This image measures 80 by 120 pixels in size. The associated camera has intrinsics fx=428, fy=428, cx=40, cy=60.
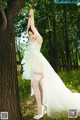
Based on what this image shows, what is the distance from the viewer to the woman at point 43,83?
938cm

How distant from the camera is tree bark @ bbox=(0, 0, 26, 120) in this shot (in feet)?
31.9

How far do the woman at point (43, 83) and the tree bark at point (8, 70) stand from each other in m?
0.37

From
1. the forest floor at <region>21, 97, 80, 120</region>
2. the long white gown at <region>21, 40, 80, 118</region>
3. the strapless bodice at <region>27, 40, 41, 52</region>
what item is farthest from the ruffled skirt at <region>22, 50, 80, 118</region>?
the forest floor at <region>21, 97, 80, 120</region>

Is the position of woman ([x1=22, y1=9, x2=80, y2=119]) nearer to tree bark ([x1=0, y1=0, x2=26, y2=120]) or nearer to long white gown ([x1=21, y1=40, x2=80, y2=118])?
long white gown ([x1=21, y1=40, x2=80, y2=118])

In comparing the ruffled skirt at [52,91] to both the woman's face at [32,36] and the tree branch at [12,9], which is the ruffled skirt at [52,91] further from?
the tree branch at [12,9]

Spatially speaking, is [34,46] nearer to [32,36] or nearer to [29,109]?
[32,36]

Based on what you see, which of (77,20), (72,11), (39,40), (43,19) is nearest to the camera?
(39,40)

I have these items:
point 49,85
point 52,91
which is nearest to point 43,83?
point 49,85

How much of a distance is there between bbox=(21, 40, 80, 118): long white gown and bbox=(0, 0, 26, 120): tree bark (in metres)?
0.34

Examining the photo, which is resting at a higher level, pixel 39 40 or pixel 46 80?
pixel 39 40

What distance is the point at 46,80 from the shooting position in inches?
375

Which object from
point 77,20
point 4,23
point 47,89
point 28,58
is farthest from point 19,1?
→ point 77,20

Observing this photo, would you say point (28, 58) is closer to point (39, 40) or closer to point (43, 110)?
point (39, 40)

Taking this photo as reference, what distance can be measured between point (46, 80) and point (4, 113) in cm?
122
